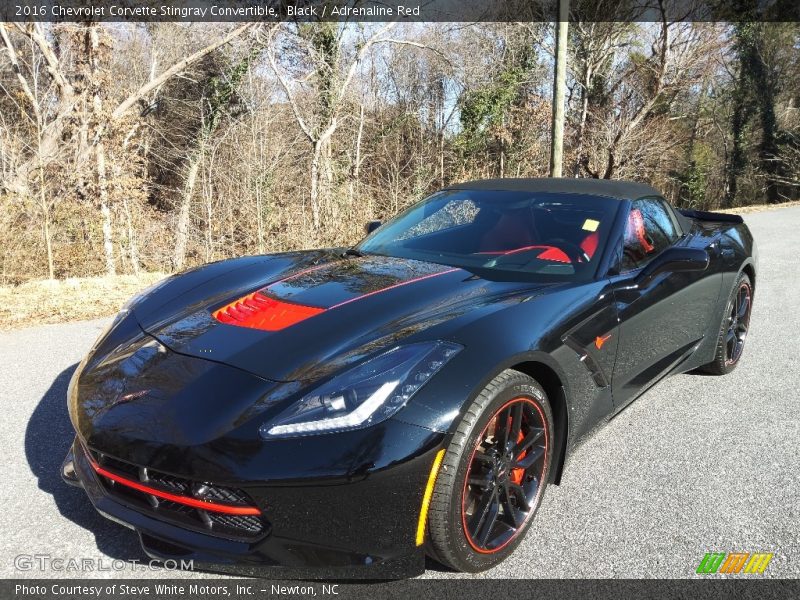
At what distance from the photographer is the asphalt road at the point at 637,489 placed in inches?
84.7

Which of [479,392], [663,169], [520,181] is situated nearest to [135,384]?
[479,392]

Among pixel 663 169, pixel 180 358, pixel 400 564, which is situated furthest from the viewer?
pixel 663 169

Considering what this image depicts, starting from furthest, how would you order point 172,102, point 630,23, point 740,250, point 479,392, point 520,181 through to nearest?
point 630,23
point 172,102
point 740,250
point 520,181
point 479,392

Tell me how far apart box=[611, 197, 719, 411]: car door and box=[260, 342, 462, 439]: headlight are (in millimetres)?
1157

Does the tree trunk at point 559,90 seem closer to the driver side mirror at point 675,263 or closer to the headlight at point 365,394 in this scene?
the driver side mirror at point 675,263

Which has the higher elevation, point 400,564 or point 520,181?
point 520,181

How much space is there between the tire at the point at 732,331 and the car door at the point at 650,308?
13.3 inches

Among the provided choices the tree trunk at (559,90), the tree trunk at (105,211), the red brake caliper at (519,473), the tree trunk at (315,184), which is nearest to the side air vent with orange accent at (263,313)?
the red brake caliper at (519,473)

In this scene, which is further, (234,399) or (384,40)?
(384,40)

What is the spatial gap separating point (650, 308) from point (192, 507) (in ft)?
7.44

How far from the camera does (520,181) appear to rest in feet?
12.2

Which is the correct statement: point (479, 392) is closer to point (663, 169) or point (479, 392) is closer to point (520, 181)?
point (520, 181)

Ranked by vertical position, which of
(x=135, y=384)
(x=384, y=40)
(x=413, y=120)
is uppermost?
(x=384, y=40)

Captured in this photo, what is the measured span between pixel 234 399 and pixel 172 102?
20.9 meters
